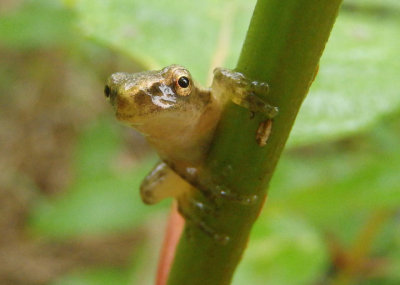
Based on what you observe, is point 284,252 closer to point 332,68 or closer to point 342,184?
point 342,184

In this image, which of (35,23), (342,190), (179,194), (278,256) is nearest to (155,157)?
(35,23)

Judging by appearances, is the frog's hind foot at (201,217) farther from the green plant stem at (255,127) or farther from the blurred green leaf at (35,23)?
the blurred green leaf at (35,23)

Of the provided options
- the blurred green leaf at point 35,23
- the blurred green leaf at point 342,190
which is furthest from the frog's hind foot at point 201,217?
the blurred green leaf at point 35,23

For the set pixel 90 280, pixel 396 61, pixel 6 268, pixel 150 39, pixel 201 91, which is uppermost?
pixel 396 61

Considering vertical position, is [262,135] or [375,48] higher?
[375,48]

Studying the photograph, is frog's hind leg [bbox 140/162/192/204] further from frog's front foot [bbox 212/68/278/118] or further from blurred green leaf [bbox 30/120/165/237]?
blurred green leaf [bbox 30/120/165/237]

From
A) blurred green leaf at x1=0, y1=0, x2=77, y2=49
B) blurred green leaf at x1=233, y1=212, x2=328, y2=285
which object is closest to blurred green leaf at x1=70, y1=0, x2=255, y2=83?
blurred green leaf at x1=233, y1=212, x2=328, y2=285

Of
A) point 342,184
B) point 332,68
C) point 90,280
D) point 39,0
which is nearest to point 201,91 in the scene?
point 332,68

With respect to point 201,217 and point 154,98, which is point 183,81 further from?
point 201,217
